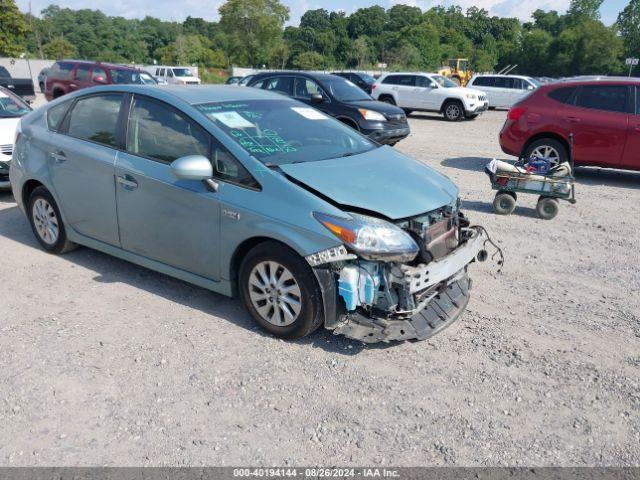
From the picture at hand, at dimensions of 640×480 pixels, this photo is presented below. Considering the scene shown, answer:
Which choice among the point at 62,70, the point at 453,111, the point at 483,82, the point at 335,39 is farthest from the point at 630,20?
the point at 62,70

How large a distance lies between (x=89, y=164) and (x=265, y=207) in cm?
197

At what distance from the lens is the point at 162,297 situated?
475cm

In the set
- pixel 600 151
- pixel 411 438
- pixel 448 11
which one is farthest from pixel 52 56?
pixel 448 11

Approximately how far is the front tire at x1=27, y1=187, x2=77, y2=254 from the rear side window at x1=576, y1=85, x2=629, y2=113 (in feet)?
26.5

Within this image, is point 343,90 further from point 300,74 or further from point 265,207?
point 265,207

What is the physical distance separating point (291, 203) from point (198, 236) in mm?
866

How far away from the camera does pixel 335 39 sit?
109 meters

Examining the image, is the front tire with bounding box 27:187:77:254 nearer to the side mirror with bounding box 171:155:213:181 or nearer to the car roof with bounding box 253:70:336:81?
the side mirror with bounding box 171:155:213:181

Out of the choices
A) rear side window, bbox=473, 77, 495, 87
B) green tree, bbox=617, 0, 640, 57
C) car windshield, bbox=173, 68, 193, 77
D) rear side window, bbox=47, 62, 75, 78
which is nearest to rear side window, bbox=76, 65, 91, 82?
rear side window, bbox=47, 62, 75, 78

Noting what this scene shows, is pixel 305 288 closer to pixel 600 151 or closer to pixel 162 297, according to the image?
pixel 162 297

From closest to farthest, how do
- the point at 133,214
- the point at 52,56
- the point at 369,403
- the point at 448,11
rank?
the point at 369,403 → the point at 133,214 → the point at 52,56 → the point at 448,11

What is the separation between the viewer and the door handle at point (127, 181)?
15.0ft

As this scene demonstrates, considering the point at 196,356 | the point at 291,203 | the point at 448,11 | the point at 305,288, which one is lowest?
the point at 196,356

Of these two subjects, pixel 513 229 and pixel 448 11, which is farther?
pixel 448 11
